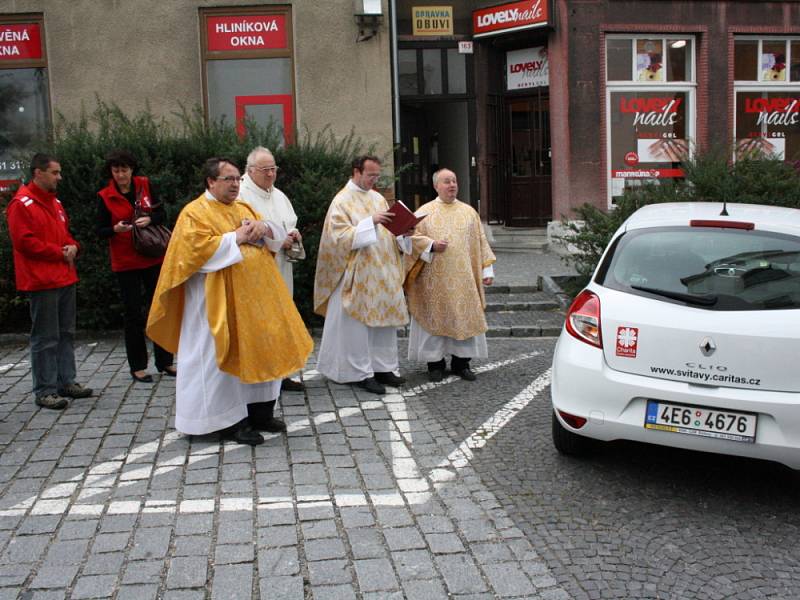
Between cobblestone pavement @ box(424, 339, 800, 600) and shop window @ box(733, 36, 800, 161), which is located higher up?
shop window @ box(733, 36, 800, 161)

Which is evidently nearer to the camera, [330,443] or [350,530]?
[350,530]

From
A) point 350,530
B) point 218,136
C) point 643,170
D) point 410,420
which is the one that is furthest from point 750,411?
point 643,170

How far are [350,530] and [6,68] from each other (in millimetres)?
11931

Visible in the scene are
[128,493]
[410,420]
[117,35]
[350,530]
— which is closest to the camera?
[350,530]

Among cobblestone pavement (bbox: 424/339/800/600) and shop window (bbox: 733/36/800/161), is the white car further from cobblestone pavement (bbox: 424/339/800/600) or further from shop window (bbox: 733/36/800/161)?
shop window (bbox: 733/36/800/161)

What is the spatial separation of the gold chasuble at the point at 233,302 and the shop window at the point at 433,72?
10.3 meters

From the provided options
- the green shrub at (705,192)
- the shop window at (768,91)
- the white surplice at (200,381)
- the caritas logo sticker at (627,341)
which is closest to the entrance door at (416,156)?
the shop window at (768,91)

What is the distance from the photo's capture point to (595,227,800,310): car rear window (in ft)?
15.7

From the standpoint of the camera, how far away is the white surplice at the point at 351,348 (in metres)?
7.29

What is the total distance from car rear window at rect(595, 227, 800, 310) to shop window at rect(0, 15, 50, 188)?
11005mm

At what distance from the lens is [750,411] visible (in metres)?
4.51

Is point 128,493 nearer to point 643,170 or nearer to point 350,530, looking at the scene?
point 350,530

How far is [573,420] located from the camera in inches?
199

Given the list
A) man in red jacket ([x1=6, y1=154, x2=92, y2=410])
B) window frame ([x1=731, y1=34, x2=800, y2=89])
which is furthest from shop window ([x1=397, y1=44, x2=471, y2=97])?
man in red jacket ([x1=6, y1=154, x2=92, y2=410])
